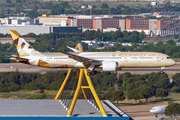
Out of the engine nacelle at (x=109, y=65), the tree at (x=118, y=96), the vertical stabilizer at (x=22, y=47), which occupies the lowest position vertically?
the tree at (x=118, y=96)

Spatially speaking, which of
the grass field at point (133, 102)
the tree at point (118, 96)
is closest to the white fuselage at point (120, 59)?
the grass field at point (133, 102)

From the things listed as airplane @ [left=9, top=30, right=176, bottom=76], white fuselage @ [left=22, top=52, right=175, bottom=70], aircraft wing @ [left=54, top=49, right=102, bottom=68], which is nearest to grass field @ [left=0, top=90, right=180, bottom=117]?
white fuselage @ [left=22, top=52, right=175, bottom=70]

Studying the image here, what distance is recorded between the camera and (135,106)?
3831 inches

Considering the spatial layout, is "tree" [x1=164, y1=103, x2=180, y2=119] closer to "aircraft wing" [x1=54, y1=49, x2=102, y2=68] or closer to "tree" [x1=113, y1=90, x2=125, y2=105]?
"tree" [x1=113, y1=90, x2=125, y2=105]

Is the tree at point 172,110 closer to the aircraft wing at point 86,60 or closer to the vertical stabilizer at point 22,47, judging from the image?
the aircraft wing at point 86,60

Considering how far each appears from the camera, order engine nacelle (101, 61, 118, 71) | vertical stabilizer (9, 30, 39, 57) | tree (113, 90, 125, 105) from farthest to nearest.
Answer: tree (113, 90, 125, 105) → vertical stabilizer (9, 30, 39, 57) → engine nacelle (101, 61, 118, 71)

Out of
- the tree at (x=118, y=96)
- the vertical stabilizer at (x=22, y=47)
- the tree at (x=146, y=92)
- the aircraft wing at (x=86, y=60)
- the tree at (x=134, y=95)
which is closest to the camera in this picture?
the aircraft wing at (x=86, y=60)

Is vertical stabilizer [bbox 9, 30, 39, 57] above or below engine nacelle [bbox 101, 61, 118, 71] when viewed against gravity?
above

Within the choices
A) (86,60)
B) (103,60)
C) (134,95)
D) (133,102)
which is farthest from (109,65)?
(134,95)

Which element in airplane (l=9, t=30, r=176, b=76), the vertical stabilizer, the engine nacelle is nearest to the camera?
the engine nacelle

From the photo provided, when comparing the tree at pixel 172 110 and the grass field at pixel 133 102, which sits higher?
the tree at pixel 172 110

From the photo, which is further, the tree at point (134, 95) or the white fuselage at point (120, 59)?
the tree at point (134, 95)

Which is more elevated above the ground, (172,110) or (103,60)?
(103,60)

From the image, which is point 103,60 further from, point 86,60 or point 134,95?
point 134,95
